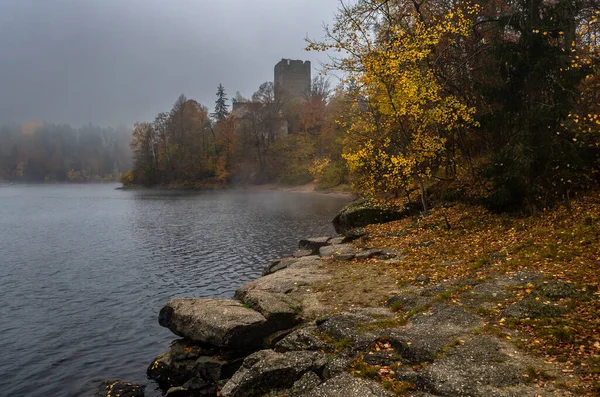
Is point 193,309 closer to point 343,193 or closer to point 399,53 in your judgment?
point 399,53

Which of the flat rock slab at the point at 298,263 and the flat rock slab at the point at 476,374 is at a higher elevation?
the flat rock slab at the point at 476,374

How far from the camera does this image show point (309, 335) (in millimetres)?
9641

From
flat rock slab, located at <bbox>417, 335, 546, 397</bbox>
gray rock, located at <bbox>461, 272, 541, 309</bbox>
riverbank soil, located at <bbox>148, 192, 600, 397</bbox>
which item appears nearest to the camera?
flat rock slab, located at <bbox>417, 335, 546, 397</bbox>

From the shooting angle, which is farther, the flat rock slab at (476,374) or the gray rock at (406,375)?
the gray rock at (406,375)

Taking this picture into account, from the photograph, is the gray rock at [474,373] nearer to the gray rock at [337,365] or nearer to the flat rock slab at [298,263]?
the gray rock at [337,365]

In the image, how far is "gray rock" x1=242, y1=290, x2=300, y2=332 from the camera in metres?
11.2

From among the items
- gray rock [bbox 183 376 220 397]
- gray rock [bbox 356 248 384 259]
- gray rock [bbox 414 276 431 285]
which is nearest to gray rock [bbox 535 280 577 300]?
gray rock [bbox 414 276 431 285]

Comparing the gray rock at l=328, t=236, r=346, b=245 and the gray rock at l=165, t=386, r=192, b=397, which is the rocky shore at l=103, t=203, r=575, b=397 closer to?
the gray rock at l=165, t=386, r=192, b=397

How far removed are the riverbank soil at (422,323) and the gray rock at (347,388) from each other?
0.10ft

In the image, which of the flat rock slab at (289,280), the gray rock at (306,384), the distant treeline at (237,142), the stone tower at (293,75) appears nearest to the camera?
the gray rock at (306,384)

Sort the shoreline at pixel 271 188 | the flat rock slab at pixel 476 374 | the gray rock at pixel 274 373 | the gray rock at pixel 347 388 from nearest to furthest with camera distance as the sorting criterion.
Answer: the flat rock slab at pixel 476 374, the gray rock at pixel 347 388, the gray rock at pixel 274 373, the shoreline at pixel 271 188

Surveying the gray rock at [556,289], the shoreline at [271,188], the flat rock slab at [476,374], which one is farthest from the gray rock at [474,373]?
the shoreline at [271,188]

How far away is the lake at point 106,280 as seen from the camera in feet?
41.3

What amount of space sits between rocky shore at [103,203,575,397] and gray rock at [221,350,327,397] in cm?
2
